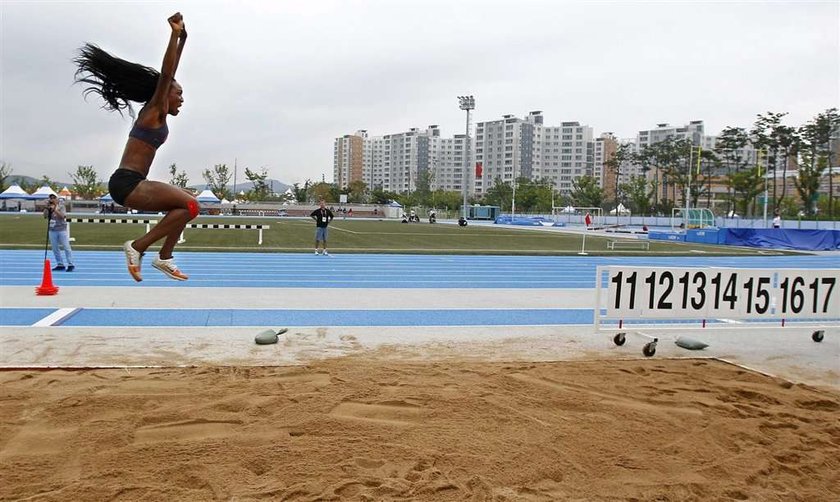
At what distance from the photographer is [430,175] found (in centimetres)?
11512

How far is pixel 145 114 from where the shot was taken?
383 centimetres

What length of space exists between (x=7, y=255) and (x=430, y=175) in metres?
99.0

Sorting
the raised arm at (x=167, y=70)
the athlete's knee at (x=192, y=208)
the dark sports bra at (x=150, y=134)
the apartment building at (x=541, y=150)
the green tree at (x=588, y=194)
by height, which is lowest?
the athlete's knee at (x=192, y=208)

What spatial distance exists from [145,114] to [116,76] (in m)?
0.40

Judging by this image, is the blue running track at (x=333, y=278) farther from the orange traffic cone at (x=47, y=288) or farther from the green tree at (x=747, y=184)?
the green tree at (x=747, y=184)

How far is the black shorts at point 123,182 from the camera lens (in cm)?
381

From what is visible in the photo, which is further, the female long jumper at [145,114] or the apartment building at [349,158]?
the apartment building at [349,158]

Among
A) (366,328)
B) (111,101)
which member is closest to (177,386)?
(111,101)

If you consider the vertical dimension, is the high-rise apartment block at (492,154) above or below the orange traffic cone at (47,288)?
above

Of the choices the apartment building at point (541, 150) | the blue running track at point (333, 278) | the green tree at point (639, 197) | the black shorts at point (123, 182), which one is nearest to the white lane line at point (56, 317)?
the blue running track at point (333, 278)

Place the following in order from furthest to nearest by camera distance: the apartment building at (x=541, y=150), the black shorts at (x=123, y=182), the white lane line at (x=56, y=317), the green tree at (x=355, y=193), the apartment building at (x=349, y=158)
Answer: the apartment building at (x=349, y=158)
the apartment building at (x=541, y=150)
the green tree at (x=355, y=193)
the white lane line at (x=56, y=317)
the black shorts at (x=123, y=182)

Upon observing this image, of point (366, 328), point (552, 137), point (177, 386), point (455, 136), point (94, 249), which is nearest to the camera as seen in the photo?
point (177, 386)

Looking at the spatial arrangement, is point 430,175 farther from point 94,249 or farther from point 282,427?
point 282,427

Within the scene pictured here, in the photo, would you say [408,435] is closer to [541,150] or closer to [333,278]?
[333,278]
